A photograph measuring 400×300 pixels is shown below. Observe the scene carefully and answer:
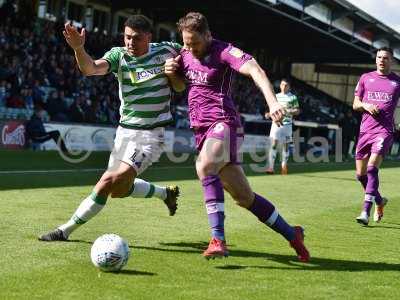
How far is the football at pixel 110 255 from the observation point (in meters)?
5.01

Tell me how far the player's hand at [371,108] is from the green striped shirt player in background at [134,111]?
3413 millimetres

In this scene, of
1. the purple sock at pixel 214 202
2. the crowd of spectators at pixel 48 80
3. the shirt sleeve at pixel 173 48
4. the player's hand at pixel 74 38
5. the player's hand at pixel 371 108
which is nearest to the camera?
the purple sock at pixel 214 202

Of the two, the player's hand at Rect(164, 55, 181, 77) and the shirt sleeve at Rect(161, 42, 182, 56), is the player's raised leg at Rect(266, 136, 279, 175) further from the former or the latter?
the player's hand at Rect(164, 55, 181, 77)

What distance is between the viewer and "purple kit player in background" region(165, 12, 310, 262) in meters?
5.69

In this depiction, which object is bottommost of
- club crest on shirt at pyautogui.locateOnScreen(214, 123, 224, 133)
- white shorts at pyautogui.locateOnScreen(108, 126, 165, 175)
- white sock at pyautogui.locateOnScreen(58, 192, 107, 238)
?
white sock at pyautogui.locateOnScreen(58, 192, 107, 238)

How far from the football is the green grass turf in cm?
8

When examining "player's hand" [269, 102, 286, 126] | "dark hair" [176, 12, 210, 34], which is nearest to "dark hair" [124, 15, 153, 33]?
"dark hair" [176, 12, 210, 34]

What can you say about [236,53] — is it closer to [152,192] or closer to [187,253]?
[187,253]

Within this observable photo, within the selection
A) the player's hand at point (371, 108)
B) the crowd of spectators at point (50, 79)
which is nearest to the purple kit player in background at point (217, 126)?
the player's hand at point (371, 108)

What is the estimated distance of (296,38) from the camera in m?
43.1

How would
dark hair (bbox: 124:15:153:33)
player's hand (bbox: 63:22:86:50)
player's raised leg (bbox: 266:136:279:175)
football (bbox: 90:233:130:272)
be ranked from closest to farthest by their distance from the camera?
football (bbox: 90:233:130:272), player's hand (bbox: 63:22:86:50), dark hair (bbox: 124:15:153:33), player's raised leg (bbox: 266:136:279:175)

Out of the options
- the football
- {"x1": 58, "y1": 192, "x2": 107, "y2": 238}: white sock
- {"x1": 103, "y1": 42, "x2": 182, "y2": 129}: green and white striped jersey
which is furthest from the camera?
{"x1": 103, "y1": 42, "x2": 182, "y2": 129}: green and white striped jersey

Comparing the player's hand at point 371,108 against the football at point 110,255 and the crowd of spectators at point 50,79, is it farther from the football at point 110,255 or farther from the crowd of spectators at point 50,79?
the crowd of spectators at point 50,79

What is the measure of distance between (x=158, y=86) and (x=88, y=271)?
6.62 ft
